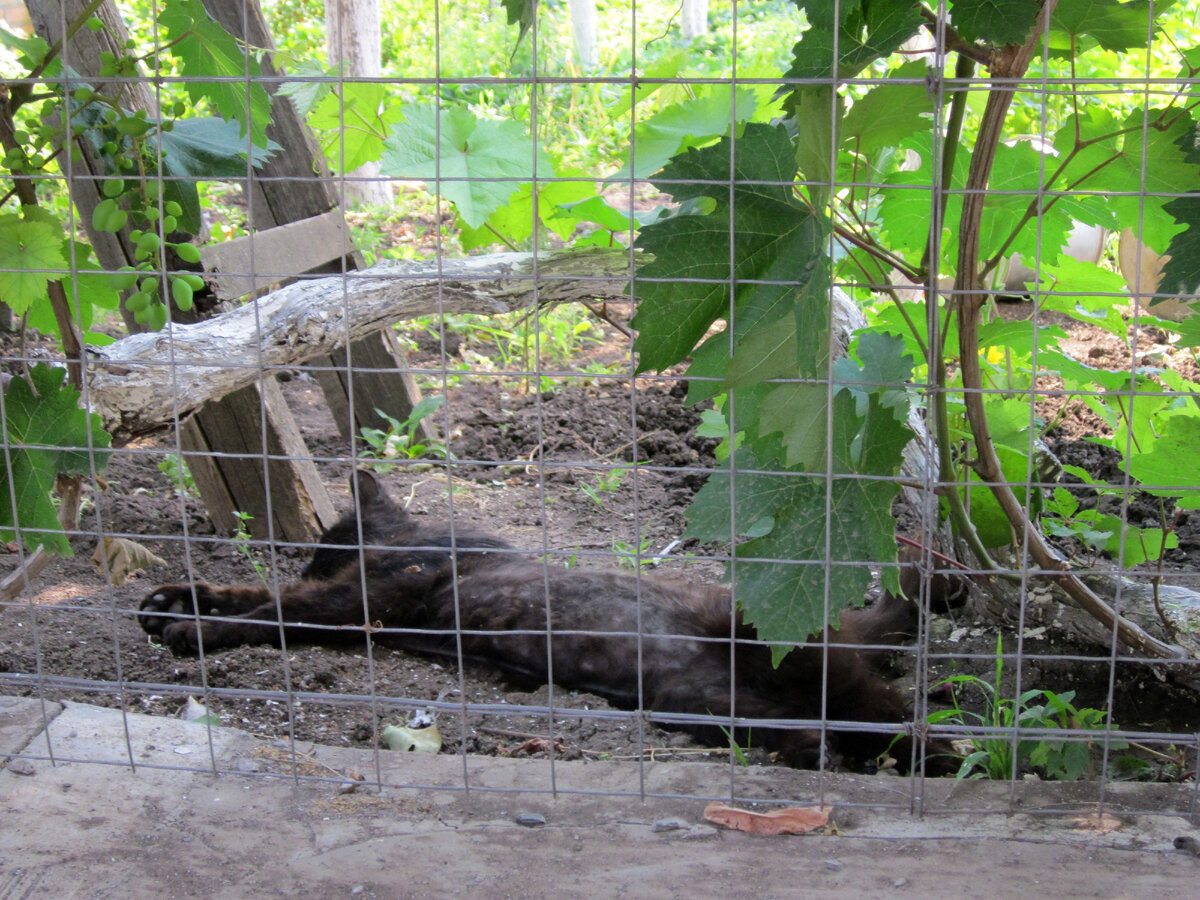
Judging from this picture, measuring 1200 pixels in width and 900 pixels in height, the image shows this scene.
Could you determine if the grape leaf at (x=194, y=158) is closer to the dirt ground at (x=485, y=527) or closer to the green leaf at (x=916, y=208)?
the dirt ground at (x=485, y=527)

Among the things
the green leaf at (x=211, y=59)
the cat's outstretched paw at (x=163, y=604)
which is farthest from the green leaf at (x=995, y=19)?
the cat's outstretched paw at (x=163, y=604)

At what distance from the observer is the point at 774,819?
158cm

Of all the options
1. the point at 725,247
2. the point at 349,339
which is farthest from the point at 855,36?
the point at 349,339

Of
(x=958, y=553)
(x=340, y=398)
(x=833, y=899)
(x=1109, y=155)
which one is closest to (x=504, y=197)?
(x=1109, y=155)

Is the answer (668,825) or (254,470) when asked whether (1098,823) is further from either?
(254,470)

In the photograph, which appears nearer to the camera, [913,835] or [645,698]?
[913,835]

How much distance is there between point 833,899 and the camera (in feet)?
4.67

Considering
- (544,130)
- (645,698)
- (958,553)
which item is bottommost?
(645,698)

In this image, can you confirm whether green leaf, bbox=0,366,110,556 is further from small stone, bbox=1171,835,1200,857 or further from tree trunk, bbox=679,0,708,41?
tree trunk, bbox=679,0,708,41

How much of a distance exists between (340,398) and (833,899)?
2734 millimetres

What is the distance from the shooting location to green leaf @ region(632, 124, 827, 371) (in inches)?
53.3

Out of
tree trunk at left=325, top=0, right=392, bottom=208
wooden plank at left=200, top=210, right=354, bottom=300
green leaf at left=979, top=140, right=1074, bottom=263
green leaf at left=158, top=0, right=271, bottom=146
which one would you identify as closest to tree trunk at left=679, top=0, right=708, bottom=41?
tree trunk at left=325, top=0, right=392, bottom=208

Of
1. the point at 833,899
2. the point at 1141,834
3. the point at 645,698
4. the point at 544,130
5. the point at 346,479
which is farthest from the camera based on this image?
the point at 544,130

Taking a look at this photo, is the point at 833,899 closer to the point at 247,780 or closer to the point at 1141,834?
the point at 1141,834
